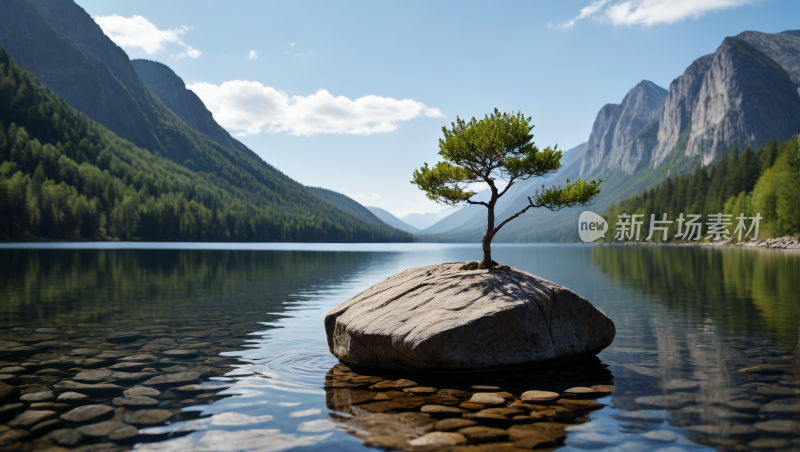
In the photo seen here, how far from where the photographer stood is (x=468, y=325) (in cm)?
1250

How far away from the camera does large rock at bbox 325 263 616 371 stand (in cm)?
1248

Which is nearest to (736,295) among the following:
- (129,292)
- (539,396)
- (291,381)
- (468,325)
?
(468,325)

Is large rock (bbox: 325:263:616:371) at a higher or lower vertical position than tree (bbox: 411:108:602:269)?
lower

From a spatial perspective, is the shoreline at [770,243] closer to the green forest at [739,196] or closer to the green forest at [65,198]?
the green forest at [739,196]

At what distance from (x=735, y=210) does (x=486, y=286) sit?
12131 centimetres

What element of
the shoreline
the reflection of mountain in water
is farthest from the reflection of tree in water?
the shoreline

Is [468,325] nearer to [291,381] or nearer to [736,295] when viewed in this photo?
[291,381]

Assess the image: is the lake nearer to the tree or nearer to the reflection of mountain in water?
the reflection of mountain in water

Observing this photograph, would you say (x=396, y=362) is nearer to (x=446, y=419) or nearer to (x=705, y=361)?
(x=446, y=419)

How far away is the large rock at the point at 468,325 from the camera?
41.0 feet

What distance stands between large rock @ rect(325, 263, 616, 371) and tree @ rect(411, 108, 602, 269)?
7.57 feet

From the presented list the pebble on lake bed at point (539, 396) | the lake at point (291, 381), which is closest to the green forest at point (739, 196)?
the lake at point (291, 381)

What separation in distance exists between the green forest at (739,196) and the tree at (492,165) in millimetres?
91108

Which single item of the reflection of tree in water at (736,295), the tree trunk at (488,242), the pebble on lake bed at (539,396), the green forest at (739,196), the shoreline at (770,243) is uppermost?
the green forest at (739,196)
